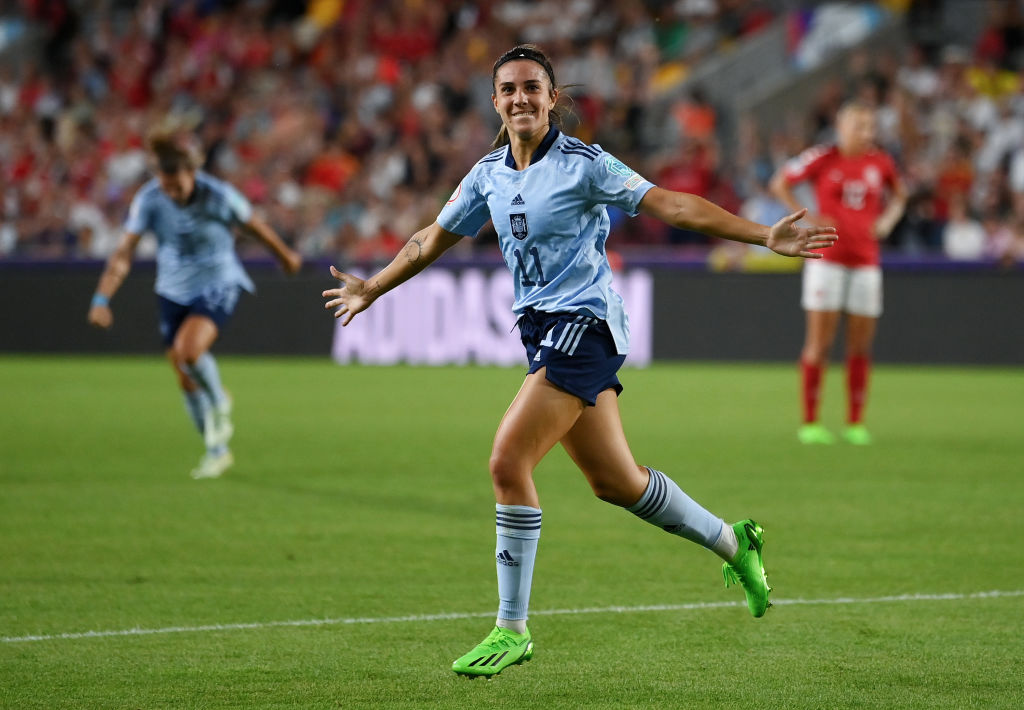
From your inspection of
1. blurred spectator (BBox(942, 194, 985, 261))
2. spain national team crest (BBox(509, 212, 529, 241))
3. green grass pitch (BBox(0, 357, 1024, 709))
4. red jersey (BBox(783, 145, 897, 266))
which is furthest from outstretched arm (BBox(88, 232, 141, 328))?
blurred spectator (BBox(942, 194, 985, 261))

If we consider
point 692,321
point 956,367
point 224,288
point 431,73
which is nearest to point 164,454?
point 224,288

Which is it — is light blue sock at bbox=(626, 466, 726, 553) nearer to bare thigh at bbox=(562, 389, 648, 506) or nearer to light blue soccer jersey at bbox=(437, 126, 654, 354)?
bare thigh at bbox=(562, 389, 648, 506)

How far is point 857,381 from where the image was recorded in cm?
1212

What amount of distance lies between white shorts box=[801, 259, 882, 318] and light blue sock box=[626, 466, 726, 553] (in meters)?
6.38

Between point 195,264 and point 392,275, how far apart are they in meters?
5.22

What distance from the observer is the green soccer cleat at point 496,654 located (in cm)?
493

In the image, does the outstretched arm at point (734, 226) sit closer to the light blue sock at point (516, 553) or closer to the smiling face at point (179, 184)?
the light blue sock at point (516, 553)

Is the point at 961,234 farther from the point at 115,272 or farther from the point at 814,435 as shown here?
the point at 115,272

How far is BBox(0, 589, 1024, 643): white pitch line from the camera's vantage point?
569 cm

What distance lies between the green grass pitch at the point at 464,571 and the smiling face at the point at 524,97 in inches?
74.2

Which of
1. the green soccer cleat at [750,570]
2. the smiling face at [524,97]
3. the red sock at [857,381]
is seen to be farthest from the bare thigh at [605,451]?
the red sock at [857,381]

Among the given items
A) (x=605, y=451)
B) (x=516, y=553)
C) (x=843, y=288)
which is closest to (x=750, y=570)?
(x=605, y=451)

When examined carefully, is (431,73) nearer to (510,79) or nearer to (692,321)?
(692,321)

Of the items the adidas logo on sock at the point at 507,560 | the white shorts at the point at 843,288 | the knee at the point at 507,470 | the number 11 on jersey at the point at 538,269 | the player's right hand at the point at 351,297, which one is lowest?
the adidas logo on sock at the point at 507,560
